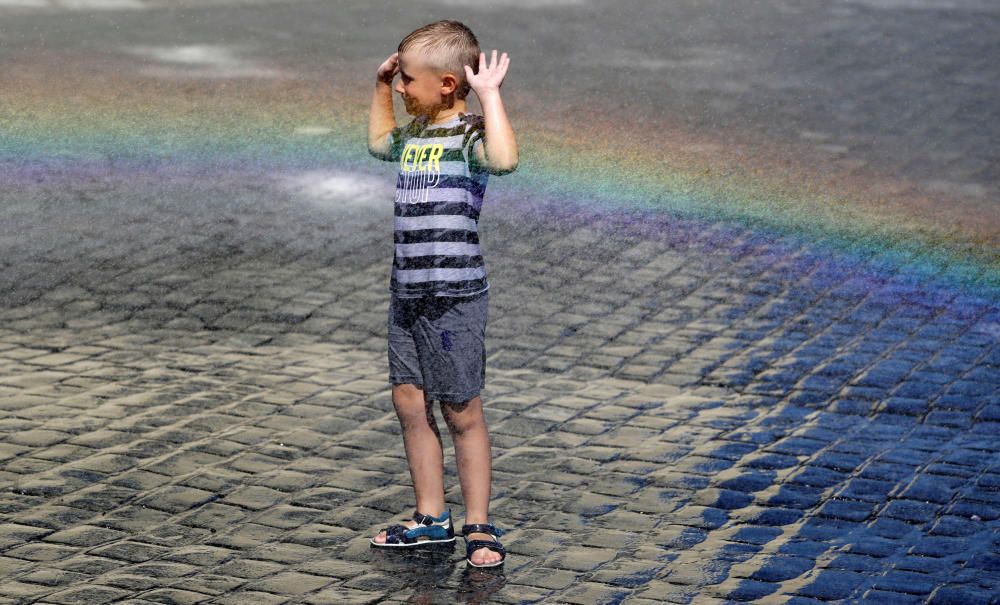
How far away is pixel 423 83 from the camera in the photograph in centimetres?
449

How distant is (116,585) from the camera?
14.7ft

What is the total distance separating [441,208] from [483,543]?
1048 millimetres

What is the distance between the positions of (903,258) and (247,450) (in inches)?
180

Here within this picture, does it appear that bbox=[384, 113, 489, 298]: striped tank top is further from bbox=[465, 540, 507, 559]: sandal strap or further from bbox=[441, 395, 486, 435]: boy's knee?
bbox=[465, 540, 507, 559]: sandal strap

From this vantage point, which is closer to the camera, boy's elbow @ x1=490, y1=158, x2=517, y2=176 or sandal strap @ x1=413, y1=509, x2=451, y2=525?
boy's elbow @ x1=490, y1=158, x2=517, y2=176

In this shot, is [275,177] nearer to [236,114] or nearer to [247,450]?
[236,114]

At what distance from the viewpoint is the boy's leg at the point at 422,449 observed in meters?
4.79

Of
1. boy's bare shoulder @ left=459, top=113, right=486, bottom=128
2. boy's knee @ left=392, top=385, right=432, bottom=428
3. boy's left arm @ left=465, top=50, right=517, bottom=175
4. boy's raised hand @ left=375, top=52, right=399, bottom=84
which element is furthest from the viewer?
boy's knee @ left=392, top=385, right=432, bottom=428

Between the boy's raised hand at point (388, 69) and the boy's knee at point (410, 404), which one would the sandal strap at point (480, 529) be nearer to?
the boy's knee at point (410, 404)

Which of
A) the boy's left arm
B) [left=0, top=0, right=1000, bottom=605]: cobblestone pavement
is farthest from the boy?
[left=0, top=0, right=1000, bottom=605]: cobblestone pavement

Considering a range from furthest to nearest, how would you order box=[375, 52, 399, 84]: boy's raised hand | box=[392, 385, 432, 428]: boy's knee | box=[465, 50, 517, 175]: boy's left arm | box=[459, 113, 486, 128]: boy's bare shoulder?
box=[392, 385, 432, 428]: boy's knee, box=[375, 52, 399, 84]: boy's raised hand, box=[459, 113, 486, 128]: boy's bare shoulder, box=[465, 50, 517, 175]: boy's left arm

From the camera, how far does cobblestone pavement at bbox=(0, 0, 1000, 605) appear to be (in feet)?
15.4

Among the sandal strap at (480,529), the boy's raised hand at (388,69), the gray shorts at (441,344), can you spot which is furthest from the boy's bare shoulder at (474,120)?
the sandal strap at (480,529)

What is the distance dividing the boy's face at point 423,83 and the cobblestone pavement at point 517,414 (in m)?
1.43
